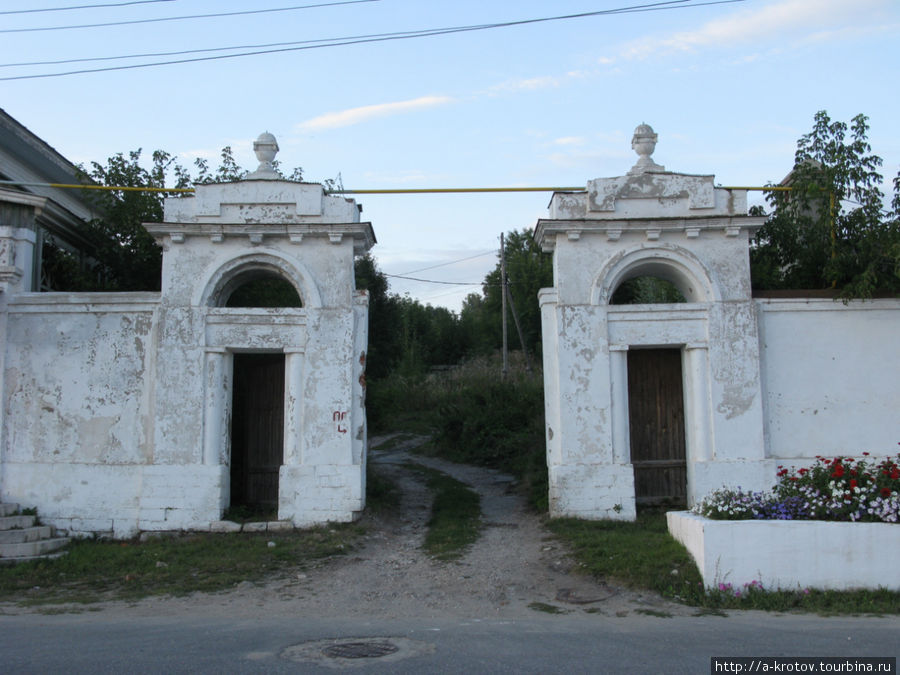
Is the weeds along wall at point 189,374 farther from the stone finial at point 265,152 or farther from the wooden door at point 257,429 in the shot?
the wooden door at point 257,429

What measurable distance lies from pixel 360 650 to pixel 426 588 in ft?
8.47

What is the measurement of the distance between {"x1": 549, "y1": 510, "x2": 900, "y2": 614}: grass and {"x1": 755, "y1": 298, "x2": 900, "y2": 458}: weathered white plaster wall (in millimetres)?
2711

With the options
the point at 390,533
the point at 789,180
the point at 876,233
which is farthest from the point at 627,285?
the point at 390,533

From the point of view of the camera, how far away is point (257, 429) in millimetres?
12641

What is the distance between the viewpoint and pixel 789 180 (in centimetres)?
1381

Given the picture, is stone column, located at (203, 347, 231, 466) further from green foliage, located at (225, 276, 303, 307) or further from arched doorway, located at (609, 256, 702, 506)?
arched doorway, located at (609, 256, 702, 506)

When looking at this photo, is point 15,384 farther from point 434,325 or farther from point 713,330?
point 434,325

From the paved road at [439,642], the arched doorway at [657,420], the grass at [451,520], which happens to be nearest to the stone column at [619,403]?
the arched doorway at [657,420]

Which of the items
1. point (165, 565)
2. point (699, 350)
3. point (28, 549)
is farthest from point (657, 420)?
point (28, 549)

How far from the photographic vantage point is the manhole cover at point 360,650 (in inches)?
229

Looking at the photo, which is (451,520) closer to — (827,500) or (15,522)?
(827,500)

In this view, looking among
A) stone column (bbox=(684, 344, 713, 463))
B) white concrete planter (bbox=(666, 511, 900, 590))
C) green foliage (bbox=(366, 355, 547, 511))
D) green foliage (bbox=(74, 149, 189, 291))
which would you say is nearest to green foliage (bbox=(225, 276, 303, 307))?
green foliage (bbox=(74, 149, 189, 291))

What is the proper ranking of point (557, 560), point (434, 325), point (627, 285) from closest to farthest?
1. point (557, 560)
2. point (627, 285)
3. point (434, 325)

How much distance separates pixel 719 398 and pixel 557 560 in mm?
3709
